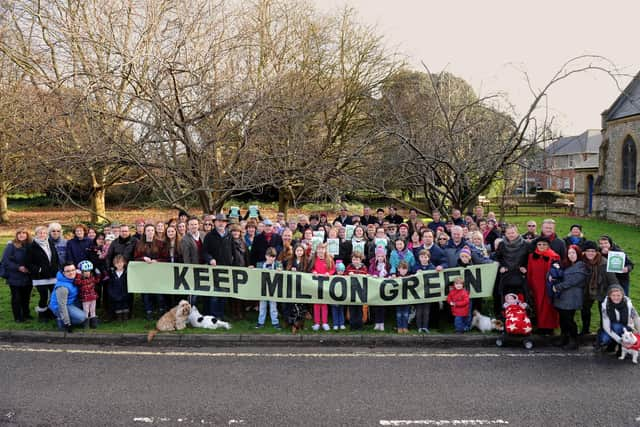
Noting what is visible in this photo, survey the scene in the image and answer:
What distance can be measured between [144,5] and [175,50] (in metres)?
2.34

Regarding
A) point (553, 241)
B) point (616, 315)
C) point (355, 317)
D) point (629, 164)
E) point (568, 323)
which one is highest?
point (629, 164)

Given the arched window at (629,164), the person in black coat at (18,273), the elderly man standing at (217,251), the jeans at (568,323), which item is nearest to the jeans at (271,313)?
the elderly man standing at (217,251)

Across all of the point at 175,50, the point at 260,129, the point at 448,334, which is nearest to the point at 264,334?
the point at 448,334

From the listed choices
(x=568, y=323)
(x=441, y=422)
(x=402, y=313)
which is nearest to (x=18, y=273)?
(x=402, y=313)

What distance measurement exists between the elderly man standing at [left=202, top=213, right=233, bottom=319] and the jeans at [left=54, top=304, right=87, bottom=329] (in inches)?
89.5

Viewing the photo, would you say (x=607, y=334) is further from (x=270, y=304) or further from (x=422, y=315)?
(x=270, y=304)

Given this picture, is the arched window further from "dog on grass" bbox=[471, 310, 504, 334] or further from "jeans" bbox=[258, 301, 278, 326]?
"jeans" bbox=[258, 301, 278, 326]

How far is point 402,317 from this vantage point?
828 cm

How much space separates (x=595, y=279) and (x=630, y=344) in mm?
1229

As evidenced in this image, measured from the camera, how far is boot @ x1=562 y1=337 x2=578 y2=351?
7449 millimetres

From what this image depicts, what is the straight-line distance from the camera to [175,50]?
10.9 meters

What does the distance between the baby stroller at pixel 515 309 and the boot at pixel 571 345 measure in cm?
58

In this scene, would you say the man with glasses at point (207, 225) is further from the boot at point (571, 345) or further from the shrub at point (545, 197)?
the shrub at point (545, 197)

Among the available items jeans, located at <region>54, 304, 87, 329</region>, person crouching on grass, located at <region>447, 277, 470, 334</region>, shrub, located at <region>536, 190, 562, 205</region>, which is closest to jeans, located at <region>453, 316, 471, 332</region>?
person crouching on grass, located at <region>447, 277, 470, 334</region>
